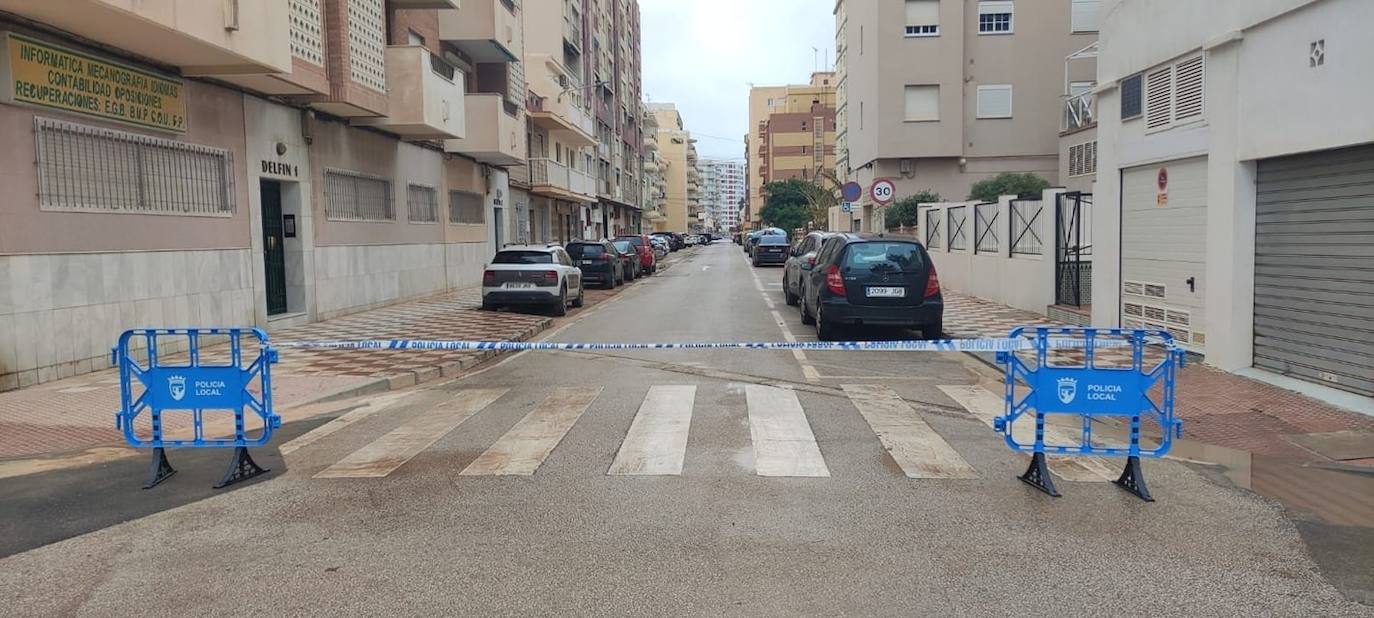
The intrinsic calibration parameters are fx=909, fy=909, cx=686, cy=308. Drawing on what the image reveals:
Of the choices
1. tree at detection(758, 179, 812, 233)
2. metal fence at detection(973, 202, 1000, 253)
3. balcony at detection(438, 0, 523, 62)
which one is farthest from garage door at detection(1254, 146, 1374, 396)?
tree at detection(758, 179, 812, 233)

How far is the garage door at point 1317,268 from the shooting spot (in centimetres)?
808

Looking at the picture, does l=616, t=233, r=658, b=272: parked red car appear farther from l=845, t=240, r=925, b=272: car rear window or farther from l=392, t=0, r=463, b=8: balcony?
l=845, t=240, r=925, b=272: car rear window

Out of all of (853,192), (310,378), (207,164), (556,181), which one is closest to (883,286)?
(310,378)

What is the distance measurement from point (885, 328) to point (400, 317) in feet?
29.7

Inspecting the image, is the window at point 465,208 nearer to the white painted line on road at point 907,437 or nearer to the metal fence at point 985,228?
the metal fence at point 985,228

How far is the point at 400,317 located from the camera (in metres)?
17.3

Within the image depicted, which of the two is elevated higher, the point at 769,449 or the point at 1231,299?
the point at 1231,299

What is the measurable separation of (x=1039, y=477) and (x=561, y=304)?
13.2 meters

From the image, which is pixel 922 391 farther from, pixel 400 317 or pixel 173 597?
pixel 400 317

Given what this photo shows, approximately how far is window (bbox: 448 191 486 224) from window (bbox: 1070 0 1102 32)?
23.8 metres

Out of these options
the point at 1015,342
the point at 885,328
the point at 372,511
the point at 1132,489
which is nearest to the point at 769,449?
the point at 1015,342

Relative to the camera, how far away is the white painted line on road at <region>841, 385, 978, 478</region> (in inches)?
244

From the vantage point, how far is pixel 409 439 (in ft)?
23.8

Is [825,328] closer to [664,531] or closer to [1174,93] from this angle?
[1174,93]
